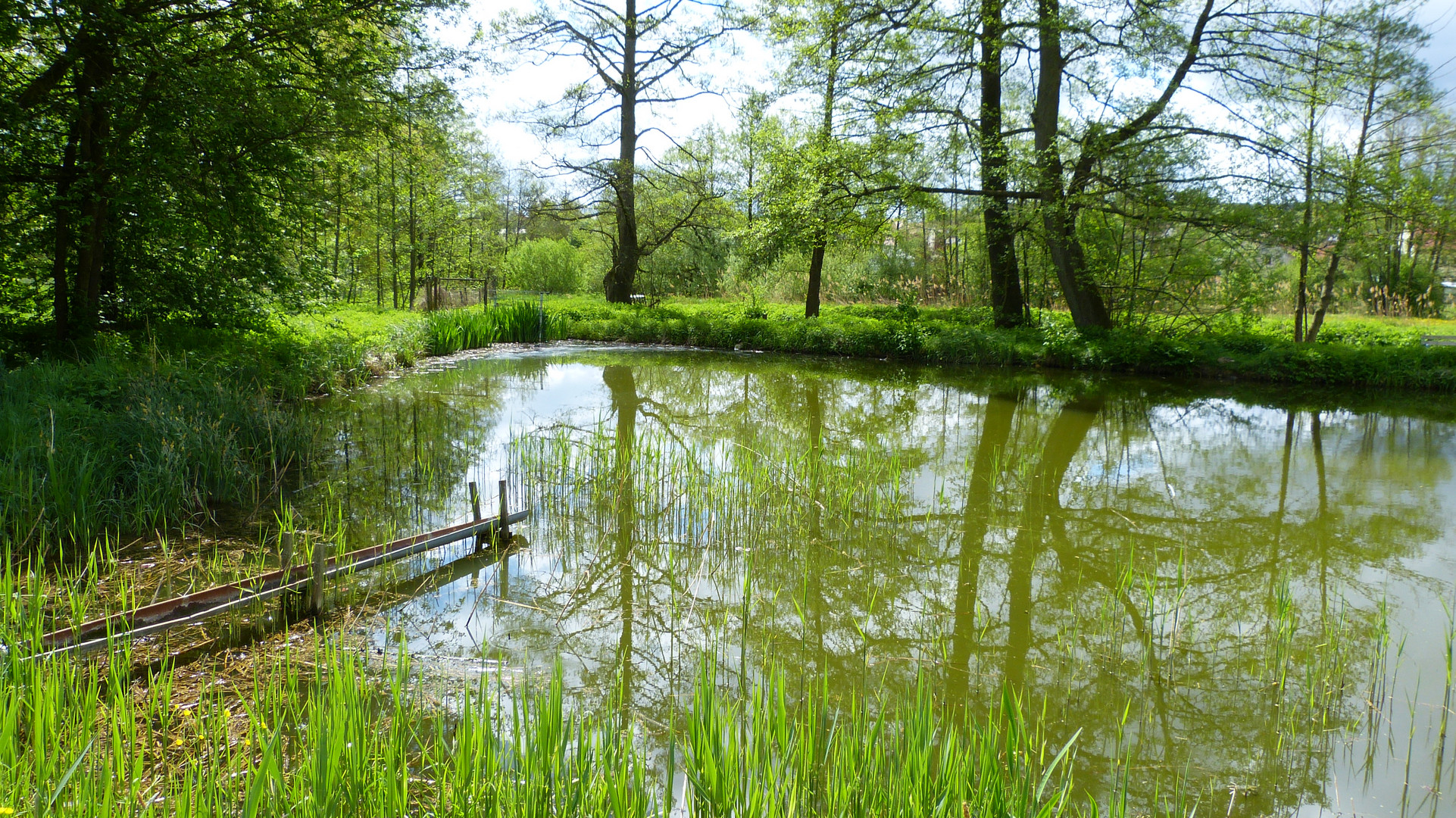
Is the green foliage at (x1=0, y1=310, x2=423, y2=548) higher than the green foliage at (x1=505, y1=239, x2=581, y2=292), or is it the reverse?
the green foliage at (x1=505, y1=239, x2=581, y2=292)

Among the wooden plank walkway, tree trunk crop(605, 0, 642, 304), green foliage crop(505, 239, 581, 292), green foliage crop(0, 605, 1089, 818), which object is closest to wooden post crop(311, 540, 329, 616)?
the wooden plank walkway

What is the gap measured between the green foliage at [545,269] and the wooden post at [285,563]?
3089 cm

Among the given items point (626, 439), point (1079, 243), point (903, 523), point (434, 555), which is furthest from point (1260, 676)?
point (1079, 243)

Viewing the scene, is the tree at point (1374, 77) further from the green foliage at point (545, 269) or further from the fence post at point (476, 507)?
the green foliage at point (545, 269)

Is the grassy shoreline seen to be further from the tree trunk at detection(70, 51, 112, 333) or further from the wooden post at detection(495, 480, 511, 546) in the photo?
the wooden post at detection(495, 480, 511, 546)

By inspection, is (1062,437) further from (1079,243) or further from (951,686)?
(1079,243)

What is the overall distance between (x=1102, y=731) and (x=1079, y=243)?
1235 cm

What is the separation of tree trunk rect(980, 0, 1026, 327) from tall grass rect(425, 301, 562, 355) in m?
9.45

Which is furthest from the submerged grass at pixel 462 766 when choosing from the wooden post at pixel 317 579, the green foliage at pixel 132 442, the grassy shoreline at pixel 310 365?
the grassy shoreline at pixel 310 365

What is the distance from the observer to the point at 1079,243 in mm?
13586

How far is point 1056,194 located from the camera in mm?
13000

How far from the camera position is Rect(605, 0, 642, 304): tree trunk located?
19.1m

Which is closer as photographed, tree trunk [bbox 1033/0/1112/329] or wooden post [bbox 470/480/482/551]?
wooden post [bbox 470/480/482/551]

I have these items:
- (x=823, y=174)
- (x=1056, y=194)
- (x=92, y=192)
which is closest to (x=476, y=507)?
(x=92, y=192)
